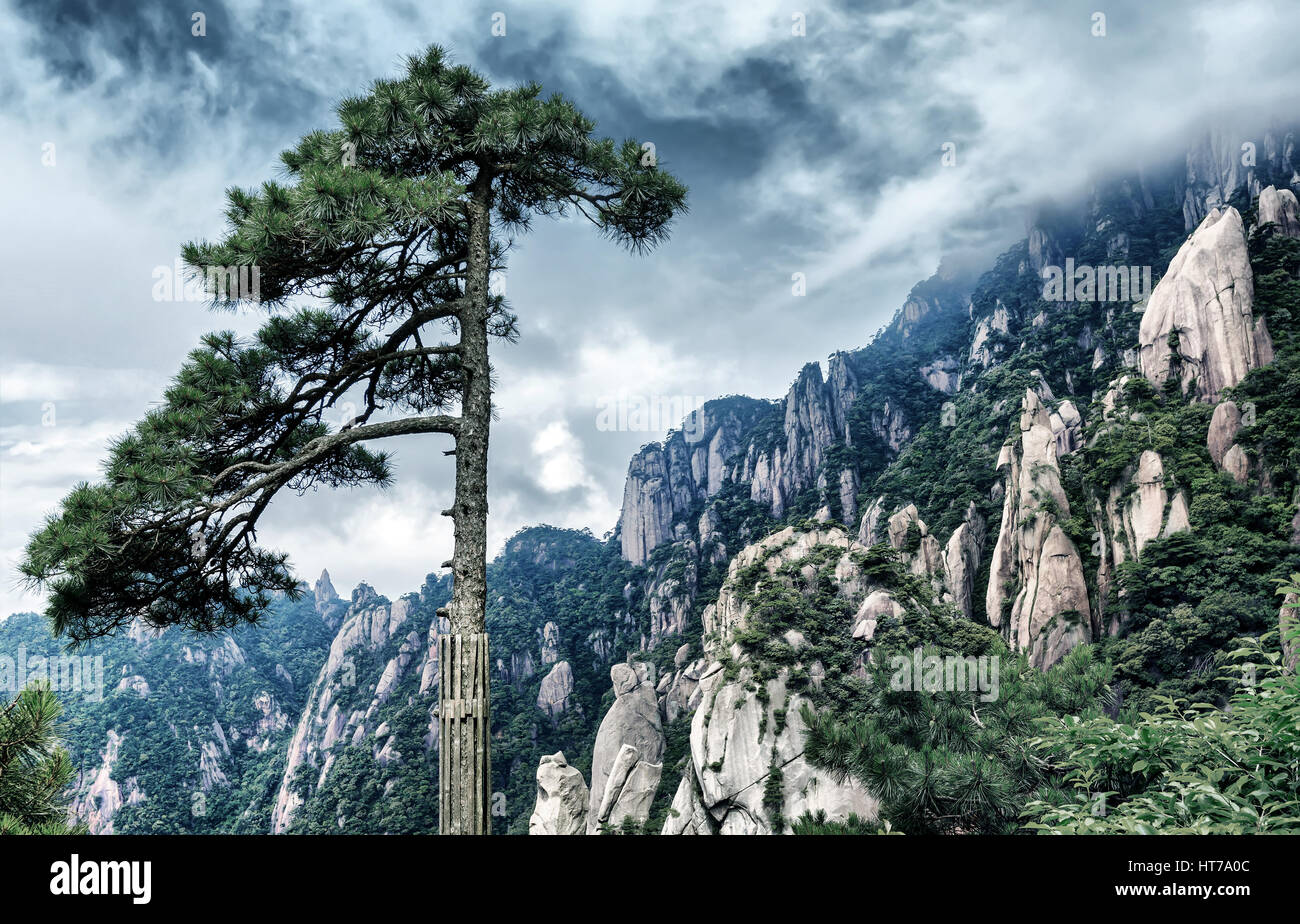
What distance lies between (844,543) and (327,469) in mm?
14646

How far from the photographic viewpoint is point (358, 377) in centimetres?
401

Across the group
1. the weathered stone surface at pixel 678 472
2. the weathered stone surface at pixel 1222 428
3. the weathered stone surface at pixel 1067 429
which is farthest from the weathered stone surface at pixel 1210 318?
the weathered stone surface at pixel 678 472

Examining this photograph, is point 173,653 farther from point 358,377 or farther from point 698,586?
point 358,377

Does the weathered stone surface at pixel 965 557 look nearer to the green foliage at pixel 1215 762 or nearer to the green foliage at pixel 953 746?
the green foliage at pixel 953 746

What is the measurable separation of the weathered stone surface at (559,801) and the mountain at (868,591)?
0.18ft

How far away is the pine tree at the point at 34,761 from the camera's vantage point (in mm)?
2248

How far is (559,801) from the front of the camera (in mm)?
11820

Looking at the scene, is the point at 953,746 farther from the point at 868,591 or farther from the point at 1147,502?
the point at 1147,502

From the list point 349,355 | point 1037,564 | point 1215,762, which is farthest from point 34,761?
point 1037,564

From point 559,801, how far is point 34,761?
10859mm

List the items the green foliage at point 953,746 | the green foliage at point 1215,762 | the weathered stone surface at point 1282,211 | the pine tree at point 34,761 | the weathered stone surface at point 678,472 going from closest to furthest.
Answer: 1. the green foliage at point 1215,762
2. the pine tree at point 34,761
3. the green foliage at point 953,746
4. the weathered stone surface at point 1282,211
5. the weathered stone surface at point 678,472

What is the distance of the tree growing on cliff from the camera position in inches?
128

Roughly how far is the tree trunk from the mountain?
1491mm
